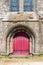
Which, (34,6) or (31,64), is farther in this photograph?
(34,6)

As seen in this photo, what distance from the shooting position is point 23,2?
898 inches

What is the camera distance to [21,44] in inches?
897

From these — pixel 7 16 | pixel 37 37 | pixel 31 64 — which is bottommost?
pixel 31 64

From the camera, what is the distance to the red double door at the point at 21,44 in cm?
2272

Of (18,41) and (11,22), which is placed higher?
(11,22)

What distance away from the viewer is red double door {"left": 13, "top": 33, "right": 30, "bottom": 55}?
22719 millimetres

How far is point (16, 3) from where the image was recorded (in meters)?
22.9

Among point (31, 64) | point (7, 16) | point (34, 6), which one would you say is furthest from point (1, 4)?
point (31, 64)

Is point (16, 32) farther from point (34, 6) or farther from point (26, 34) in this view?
point (34, 6)

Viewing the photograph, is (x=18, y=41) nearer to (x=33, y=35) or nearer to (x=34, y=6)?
(x=33, y=35)

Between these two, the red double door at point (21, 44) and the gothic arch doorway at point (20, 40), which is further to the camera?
the red double door at point (21, 44)

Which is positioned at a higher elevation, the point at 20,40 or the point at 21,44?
the point at 20,40

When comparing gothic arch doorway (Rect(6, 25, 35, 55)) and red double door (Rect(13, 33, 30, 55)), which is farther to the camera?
red double door (Rect(13, 33, 30, 55))

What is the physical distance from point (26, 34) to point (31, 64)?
16.3 ft
